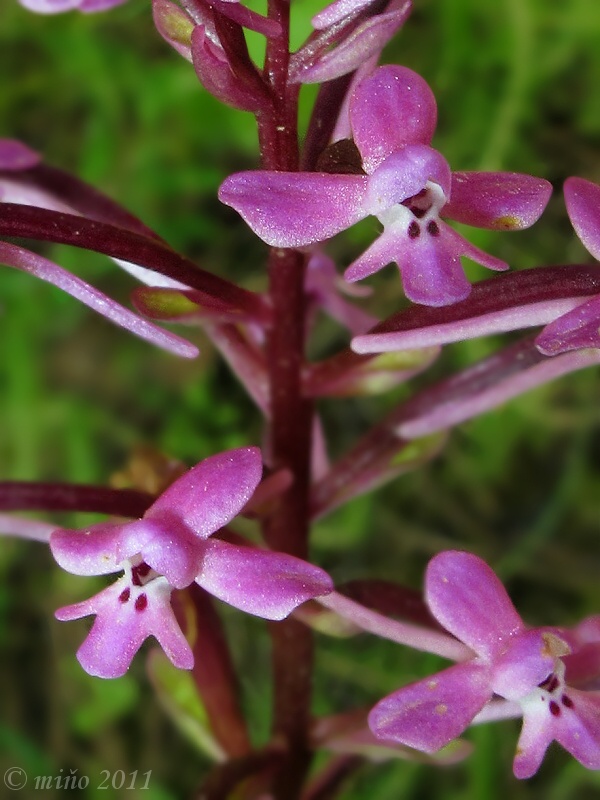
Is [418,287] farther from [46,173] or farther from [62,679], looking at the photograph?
[62,679]

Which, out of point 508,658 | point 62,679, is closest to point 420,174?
point 508,658

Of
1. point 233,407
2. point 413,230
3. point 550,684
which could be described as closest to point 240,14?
point 413,230

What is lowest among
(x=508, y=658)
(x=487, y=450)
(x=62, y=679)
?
(x=62, y=679)

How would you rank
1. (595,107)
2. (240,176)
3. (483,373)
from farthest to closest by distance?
(595,107)
(483,373)
(240,176)

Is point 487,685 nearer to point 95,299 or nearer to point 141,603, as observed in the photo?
point 141,603

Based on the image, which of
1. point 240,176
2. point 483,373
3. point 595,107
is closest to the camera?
point 240,176

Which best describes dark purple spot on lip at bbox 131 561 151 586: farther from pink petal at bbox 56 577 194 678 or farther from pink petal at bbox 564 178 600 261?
pink petal at bbox 564 178 600 261

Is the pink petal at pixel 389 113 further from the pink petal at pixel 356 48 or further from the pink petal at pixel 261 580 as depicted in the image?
the pink petal at pixel 261 580
